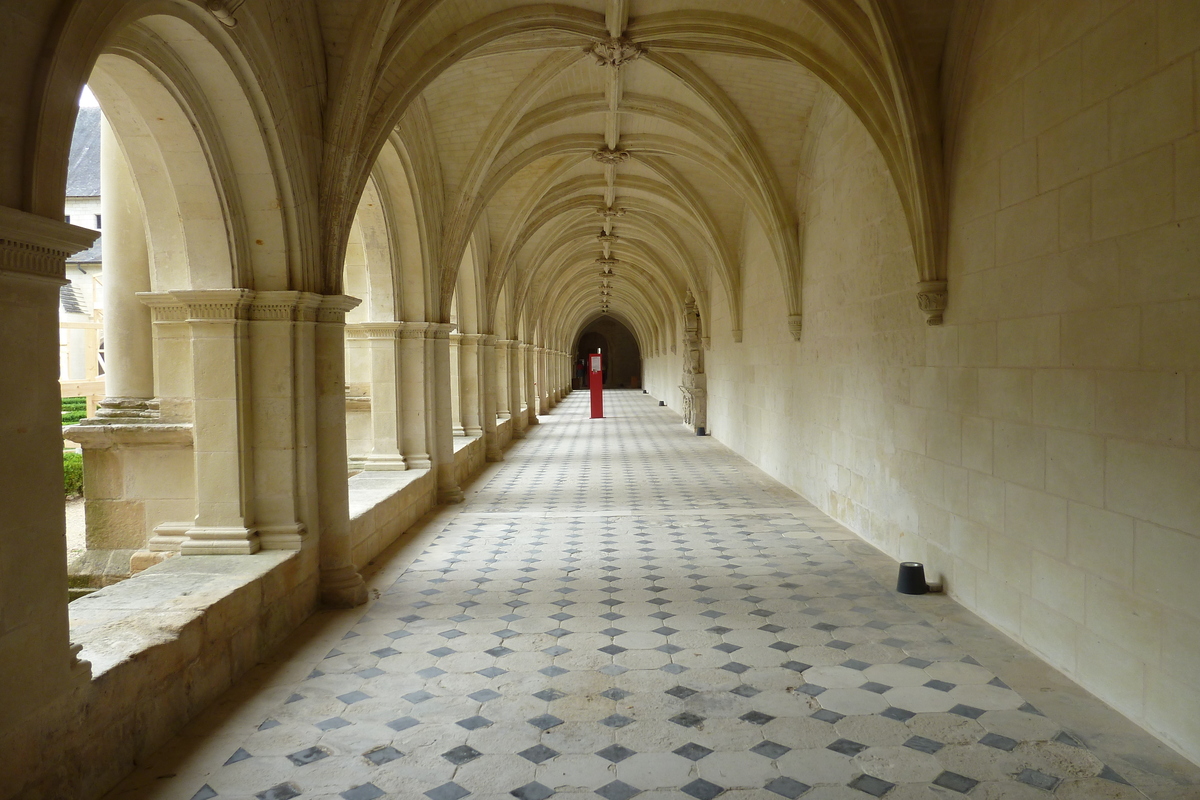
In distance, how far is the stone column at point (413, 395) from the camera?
938 cm

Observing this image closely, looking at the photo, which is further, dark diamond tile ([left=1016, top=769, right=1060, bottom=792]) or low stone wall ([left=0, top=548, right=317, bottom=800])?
dark diamond tile ([left=1016, top=769, right=1060, bottom=792])

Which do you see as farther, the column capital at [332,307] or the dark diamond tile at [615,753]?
the column capital at [332,307]

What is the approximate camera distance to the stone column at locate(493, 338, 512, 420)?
59.7 ft

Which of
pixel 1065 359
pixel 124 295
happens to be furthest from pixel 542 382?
pixel 1065 359

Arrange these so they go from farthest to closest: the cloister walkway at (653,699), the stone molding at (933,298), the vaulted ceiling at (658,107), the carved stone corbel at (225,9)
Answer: the vaulted ceiling at (658,107) < the stone molding at (933,298) < the carved stone corbel at (225,9) < the cloister walkway at (653,699)

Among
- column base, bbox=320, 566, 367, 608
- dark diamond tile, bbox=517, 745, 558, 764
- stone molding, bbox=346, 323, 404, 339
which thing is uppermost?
stone molding, bbox=346, 323, 404, 339

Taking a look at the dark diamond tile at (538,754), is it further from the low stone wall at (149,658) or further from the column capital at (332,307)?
the column capital at (332,307)

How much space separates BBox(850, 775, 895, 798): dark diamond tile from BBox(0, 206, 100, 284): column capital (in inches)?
139

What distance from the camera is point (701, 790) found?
10.5 feet

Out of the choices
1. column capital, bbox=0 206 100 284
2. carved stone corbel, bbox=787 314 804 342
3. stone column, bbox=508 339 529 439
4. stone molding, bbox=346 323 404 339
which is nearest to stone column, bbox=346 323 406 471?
stone molding, bbox=346 323 404 339

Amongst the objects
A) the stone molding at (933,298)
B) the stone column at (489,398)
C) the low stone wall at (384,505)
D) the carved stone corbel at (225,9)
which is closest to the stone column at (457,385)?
the stone column at (489,398)

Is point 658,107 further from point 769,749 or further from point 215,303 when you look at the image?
point 769,749

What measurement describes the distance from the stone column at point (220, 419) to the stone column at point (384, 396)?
3894 millimetres

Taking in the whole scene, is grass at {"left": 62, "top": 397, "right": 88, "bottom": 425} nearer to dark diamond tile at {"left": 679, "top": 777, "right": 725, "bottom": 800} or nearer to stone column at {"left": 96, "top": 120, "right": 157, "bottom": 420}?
stone column at {"left": 96, "top": 120, "right": 157, "bottom": 420}
